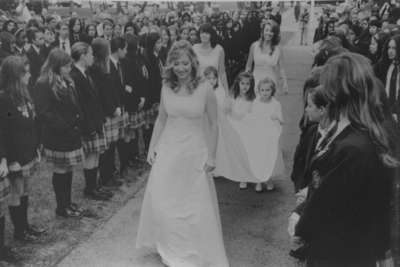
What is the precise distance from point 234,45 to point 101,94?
6848mm

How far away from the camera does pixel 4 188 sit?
135 inches

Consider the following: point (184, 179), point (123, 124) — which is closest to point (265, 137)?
point (123, 124)

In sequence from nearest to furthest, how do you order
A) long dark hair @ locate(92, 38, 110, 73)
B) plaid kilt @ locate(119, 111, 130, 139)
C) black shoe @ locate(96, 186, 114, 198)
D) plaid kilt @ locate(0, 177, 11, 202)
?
plaid kilt @ locate(0, 177, 11, 202)
long dark hair @ locate(92, 38, 110, 73)
black shoe @ locate(96, 186, 114, 198)
plaid kilt @ locate(119, 111, 130, 139)

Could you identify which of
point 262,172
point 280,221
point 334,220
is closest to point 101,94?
point 262,172

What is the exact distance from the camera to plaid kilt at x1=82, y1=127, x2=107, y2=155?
182 inches

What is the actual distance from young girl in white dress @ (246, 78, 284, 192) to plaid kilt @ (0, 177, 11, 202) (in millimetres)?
2344

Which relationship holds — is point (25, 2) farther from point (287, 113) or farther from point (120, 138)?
point (287, 113)

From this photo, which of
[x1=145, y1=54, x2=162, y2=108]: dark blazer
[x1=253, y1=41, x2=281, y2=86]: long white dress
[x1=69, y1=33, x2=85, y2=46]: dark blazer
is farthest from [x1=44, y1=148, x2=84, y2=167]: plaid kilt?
[x1=69, y1=33, x2=85, y2=46]: dark blazer

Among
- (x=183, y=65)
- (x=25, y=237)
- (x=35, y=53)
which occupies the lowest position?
(x=25, y=237)

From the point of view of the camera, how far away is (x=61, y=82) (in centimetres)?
412

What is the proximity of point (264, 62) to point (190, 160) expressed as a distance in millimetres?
3335

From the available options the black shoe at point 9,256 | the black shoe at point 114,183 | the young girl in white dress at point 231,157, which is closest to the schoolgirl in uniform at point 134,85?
the black shoe at point 114,183

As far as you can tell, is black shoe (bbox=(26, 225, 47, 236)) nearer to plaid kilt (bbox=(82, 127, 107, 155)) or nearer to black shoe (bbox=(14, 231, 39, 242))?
black shoe (bbox=(14, 231, 39, 242))

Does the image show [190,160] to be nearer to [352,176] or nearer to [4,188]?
[4,188]
